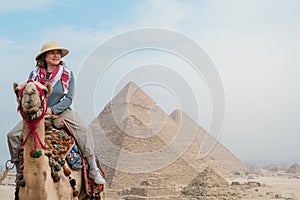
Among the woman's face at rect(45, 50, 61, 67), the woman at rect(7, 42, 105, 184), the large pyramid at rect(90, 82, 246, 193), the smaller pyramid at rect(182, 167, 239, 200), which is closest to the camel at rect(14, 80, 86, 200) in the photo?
the woman at rect(7, 42, 105, 184)

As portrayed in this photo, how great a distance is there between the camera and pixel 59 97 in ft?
19.2

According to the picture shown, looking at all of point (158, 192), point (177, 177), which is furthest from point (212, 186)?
point (177, 177)

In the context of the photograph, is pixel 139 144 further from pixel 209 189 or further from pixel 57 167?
pixel 57 167

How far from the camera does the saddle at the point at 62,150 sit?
541cm

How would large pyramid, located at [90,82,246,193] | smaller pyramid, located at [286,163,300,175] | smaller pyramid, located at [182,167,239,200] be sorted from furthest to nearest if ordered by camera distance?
1. smaller pyramid, located at [286,163,300,175]
2. large pyramid, located at [90,82,246,193]
3. smaller pyramid, located at [182,167,239,200]

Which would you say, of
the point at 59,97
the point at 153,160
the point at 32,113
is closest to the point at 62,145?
the point at 59,97

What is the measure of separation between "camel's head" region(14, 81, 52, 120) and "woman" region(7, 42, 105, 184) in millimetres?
770

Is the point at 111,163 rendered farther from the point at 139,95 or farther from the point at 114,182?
the point at 139,95

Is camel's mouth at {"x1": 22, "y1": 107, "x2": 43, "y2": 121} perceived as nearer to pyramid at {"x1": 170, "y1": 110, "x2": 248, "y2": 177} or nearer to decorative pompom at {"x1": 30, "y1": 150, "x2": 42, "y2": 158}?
decorative pompom at {"x1": 30, "y1": 150, "x2": 42, "y2": 158}

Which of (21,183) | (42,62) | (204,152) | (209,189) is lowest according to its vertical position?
(21,183)

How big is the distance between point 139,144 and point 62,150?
4990 centimetres

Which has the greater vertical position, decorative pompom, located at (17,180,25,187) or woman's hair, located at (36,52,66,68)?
woman's hair, located at (36,52,66,68)

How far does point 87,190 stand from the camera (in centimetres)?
612

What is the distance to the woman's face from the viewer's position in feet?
19.4
